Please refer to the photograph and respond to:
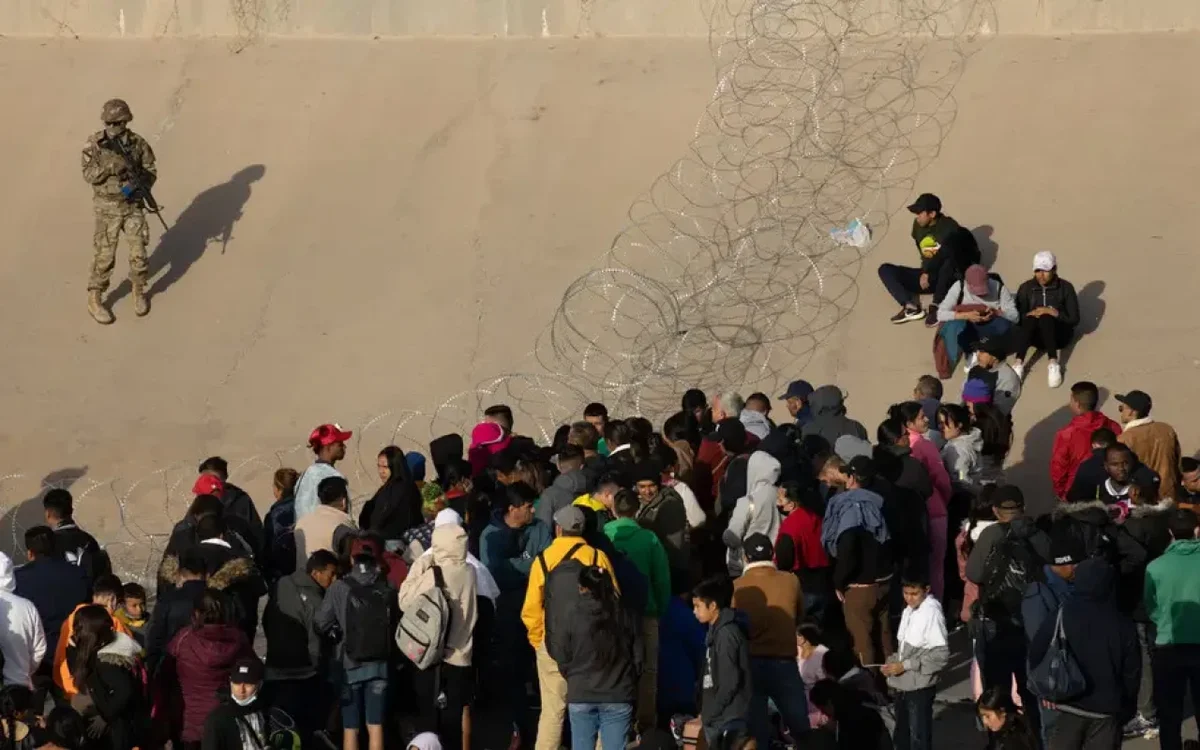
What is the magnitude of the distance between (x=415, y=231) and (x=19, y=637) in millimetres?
8951

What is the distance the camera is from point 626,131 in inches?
758

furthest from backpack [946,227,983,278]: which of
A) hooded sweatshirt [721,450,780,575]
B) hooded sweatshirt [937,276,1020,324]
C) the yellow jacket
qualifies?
the yellow jacket

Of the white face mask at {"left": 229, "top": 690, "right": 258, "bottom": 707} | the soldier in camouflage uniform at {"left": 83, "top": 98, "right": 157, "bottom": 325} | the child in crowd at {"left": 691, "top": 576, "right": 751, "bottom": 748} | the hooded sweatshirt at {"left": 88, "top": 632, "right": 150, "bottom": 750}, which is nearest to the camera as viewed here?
the white face mask at {"left": 229, "top": 690, "right": 258, "bottom": 707}

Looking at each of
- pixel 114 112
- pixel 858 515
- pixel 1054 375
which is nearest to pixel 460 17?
pixel 114 112

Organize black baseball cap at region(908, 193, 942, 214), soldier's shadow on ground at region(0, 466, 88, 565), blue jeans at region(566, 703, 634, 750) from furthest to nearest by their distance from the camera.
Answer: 1. black baseball cap at region(908, 193, 942, 214)
2. soldier's shadow on ground at region(0, 466, 88, 565)
3. blue jeans at region(566, 703, 634, 750)

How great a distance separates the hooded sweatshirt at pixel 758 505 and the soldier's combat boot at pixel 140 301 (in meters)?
7.67

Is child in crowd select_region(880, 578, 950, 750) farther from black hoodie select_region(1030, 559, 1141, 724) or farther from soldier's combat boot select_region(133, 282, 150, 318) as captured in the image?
soldier's combat boot select_region(133, 282, 150, 318)

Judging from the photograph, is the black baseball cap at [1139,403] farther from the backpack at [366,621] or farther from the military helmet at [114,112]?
the military helmet at [114,112]

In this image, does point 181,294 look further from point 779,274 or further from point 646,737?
point 646,737

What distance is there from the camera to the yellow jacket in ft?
32.3

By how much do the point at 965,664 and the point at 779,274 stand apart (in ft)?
19.2

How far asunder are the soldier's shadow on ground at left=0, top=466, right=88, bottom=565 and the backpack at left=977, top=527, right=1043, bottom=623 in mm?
6398

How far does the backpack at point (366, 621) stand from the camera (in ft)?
32.9

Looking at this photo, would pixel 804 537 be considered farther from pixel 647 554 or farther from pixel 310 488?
pixel 310 488
